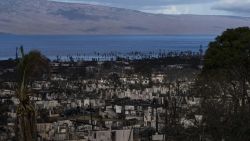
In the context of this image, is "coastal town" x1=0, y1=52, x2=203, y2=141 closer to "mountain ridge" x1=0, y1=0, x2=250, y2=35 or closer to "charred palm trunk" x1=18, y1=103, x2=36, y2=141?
"charred palm trunk" x1=18, y1=103, x2=36, y2=141

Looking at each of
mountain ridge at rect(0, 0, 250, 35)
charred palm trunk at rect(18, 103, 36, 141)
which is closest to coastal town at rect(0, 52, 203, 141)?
charred palm trunk at rect(18, 103, 36, 141)

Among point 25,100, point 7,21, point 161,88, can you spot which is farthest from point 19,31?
point 25,100

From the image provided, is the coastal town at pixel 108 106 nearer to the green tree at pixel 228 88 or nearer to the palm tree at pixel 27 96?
the green tree at pixel 228 88

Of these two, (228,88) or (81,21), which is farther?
(81,21)

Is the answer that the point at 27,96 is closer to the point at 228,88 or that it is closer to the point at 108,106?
the point at 228,88

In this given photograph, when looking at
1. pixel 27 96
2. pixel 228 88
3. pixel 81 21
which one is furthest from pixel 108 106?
pixel 81 21
